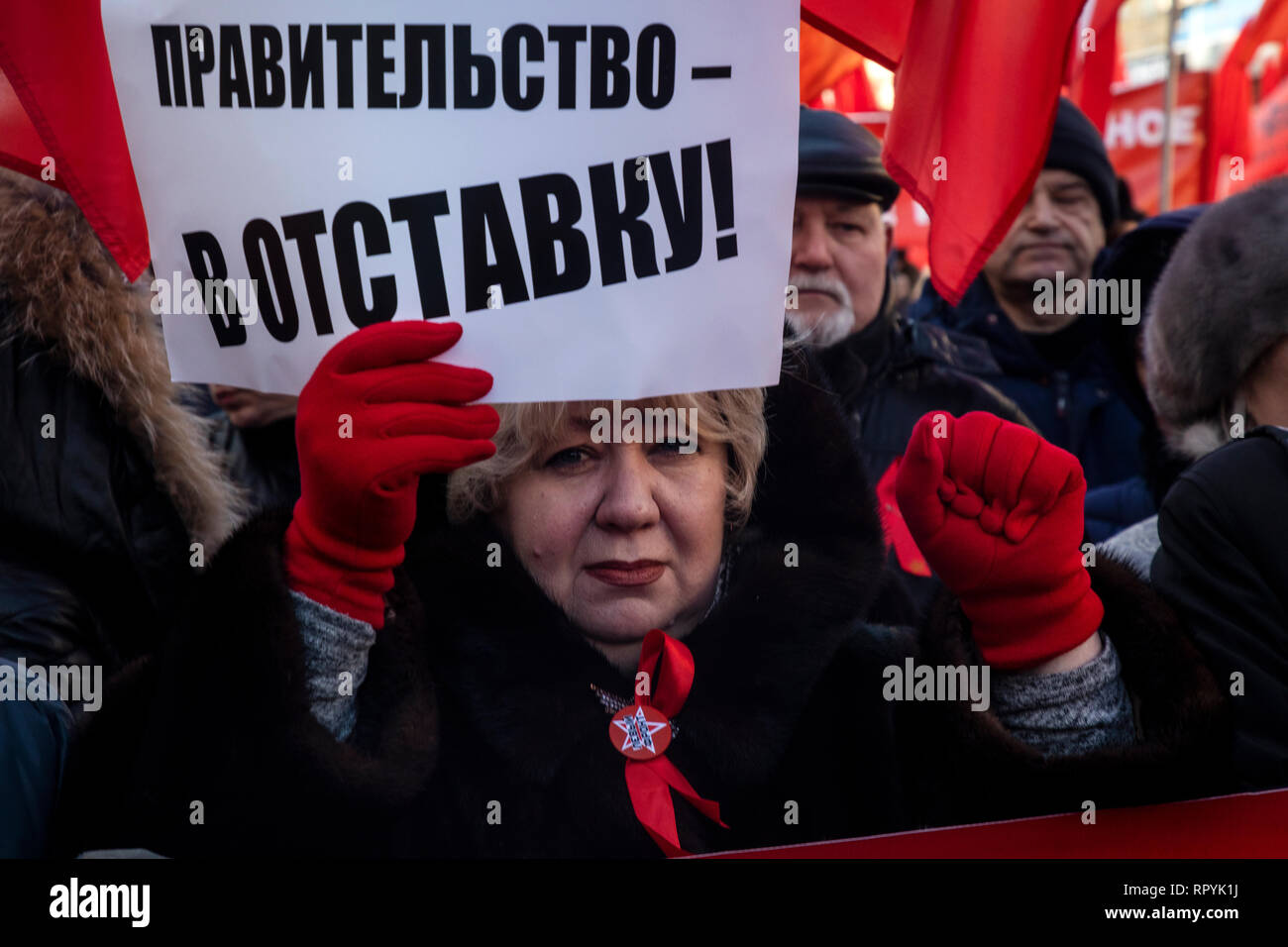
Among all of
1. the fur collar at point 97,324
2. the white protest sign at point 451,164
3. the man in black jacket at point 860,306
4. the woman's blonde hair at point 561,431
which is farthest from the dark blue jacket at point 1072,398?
the fur collar at point 97,324

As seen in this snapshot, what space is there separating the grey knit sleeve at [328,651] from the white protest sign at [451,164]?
0.32 metres

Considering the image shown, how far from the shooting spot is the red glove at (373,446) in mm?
1663

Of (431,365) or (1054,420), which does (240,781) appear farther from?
(1054,420)

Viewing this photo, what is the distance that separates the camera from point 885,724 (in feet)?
6.54

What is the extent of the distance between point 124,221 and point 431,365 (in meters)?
0.63

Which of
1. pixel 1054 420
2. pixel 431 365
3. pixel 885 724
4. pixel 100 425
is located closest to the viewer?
pixel 431 365

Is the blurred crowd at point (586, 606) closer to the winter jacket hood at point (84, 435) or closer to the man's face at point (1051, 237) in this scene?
the winter jacket hood at point (84, 435)
